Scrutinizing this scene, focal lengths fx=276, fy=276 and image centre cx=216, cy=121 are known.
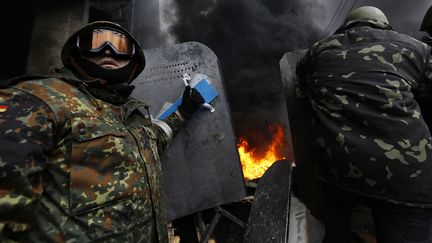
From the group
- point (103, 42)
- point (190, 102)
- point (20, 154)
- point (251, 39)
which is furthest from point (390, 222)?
point (251, 39)

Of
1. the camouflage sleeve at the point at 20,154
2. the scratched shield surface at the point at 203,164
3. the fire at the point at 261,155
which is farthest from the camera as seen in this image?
the fire at the point at 261,155

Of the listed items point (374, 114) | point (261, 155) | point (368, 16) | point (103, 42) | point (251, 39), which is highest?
point (103, 42)

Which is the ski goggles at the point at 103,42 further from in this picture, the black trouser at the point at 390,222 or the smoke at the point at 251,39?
the smoke at the point at 251,39

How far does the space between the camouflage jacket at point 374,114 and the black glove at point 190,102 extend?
1.14 meters

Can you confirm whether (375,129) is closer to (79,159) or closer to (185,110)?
(185,110)

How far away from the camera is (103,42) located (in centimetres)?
196

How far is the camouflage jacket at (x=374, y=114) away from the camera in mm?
1830

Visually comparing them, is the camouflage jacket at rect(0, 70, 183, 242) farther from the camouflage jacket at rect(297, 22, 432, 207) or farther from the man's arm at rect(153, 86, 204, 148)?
the camouflage jacket at rect(297, 22, 432, 207)

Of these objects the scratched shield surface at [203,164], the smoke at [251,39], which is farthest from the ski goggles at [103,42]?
the smoke at [251,39]

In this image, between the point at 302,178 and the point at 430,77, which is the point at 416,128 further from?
the point at 302,178

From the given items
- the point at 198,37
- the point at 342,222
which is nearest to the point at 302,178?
the point at 342,222

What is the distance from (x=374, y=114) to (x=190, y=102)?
163 centimetres

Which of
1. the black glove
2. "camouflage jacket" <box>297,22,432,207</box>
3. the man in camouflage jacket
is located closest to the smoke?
the black glove

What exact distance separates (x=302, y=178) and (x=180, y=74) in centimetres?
181
